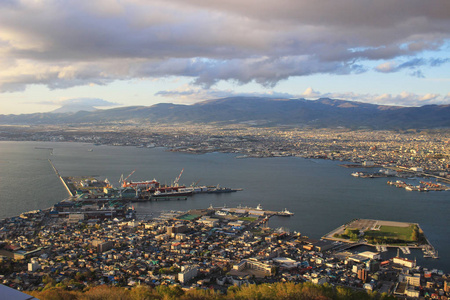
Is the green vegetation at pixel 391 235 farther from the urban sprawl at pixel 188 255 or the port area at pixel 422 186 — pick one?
the port area at pixel 422 186

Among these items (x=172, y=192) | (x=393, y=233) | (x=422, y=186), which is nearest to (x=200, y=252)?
(x=393, y=233)

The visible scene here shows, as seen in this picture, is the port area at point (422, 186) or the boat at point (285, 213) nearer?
the boat at point (285, 213)

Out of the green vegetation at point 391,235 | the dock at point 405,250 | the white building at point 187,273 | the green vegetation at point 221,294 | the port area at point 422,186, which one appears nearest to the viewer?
the green vegetation at point 221,294

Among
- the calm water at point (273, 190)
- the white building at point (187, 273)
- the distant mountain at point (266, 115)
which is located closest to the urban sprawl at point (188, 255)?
the white building at point (187, 273)

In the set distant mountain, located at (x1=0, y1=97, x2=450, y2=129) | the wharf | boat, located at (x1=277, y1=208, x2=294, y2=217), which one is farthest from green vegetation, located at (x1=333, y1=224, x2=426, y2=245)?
distant mountain, located at (x1=0, y1=97, x2=450, y2=129)

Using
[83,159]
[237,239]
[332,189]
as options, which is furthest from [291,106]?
[237,239]
